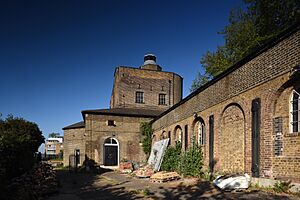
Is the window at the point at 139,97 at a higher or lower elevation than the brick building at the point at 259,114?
Answer: higher

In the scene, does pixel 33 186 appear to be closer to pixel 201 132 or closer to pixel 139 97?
pixel 201 132

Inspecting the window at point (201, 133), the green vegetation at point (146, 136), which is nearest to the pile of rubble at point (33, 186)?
the window at point (201, 133)

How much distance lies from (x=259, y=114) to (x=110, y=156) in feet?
61.3

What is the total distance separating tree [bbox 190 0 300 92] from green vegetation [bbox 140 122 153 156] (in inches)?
425

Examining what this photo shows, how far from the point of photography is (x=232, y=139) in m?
11.8

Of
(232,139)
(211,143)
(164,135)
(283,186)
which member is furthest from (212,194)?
(164,135)

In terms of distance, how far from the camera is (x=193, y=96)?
16.8 meters

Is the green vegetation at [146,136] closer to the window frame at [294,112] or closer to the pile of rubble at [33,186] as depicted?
the pile of rubble at [33,186]

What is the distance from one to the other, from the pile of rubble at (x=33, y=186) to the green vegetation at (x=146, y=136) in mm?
15184

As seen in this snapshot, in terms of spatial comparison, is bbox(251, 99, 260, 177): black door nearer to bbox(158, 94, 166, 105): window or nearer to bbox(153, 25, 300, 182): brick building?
bbox(153, 25, 300, 182): brick building

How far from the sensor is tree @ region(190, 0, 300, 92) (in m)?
26.1

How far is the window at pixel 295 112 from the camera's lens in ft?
27.4

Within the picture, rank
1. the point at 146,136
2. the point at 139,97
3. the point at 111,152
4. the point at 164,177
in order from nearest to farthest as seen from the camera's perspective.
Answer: the point at 164,177 → the point at 111,152 → the point at 146,136 → the point at 139,97

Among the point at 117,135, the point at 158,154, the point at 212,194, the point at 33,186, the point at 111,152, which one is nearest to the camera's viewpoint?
the point at 212,194
